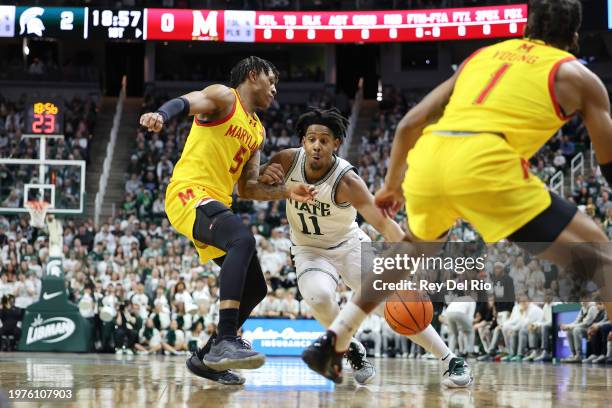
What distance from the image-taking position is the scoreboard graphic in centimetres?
2211

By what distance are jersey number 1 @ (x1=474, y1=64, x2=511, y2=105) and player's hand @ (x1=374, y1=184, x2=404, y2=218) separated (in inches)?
28.6

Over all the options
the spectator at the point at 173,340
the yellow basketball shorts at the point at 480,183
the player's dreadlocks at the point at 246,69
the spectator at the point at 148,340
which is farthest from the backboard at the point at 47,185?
the yellow basketball shorts at the point at 480,183

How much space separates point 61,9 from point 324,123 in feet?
60.8

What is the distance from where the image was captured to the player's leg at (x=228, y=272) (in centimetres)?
457

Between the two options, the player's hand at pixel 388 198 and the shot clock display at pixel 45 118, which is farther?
the shot clock display at pixel 45 118

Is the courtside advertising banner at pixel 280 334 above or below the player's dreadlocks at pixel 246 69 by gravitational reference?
below

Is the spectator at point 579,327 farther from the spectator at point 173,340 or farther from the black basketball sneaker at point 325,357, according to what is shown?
the black basketball sneaker at point 325,357

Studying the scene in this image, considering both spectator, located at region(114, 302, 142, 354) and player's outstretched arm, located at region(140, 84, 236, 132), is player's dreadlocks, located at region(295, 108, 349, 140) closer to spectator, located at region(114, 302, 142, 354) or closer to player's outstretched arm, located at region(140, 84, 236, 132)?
player's outstretched arm, located at region(140, 84, 236, 132)

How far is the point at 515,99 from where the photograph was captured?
3.59 m

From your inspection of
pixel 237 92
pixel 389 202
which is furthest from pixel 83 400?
pixel 237 92

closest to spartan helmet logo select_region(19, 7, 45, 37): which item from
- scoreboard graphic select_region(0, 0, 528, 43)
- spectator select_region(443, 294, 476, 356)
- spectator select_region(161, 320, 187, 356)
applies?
scoreboard graphic select_region(0, 0, 528, 43)

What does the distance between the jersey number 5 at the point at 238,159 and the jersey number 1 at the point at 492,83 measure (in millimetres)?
2143

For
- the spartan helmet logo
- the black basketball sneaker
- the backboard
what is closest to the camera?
the black basketball sneaker

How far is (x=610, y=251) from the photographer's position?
355 cm
